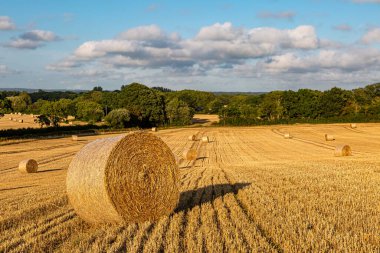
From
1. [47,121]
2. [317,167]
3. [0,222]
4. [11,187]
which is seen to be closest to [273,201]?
[0,222]

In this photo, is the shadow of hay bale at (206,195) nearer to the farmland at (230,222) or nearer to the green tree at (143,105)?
the farmland at (230,222)

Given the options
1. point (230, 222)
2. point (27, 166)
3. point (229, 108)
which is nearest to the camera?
point (230, 222)

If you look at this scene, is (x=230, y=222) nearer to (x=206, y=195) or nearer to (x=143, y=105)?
(x=206, y=195)

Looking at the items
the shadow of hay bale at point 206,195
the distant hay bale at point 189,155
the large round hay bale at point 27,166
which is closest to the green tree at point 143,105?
the distant hay bale at point 189,155

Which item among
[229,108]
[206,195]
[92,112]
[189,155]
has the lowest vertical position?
[189,155]

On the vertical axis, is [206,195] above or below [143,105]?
below

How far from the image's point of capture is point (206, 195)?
12.2 metres

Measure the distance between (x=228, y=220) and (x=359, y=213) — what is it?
9.78 feet

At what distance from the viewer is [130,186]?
9.42 meters

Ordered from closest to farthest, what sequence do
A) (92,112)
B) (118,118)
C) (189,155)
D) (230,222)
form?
(230,222), (189,155), (118,118), (92,112)

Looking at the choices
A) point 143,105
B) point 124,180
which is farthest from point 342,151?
point 143,105

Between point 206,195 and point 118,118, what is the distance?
6063 cm

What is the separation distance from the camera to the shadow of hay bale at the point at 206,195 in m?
10.8

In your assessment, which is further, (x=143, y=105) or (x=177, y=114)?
(x=177, y=114)
